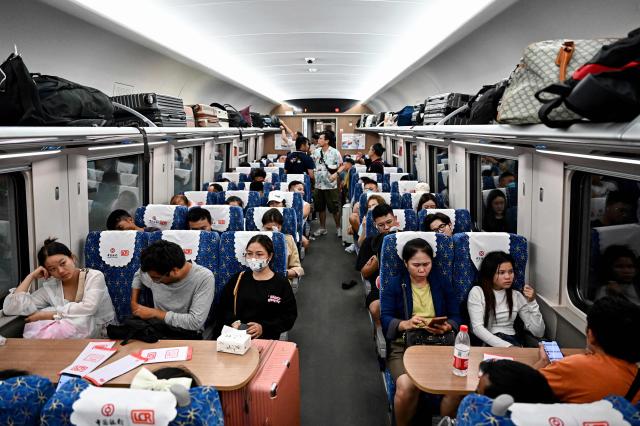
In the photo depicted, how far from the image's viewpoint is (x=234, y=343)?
270 cm

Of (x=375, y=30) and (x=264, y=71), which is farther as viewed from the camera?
(x=264, y=71)

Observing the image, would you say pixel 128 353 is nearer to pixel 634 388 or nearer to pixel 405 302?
pixel 405 302

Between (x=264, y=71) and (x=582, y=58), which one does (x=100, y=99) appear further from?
(x=264, y=71)

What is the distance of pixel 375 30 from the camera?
5.91 meters

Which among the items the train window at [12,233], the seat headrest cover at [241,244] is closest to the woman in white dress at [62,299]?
the train window at [12,233]

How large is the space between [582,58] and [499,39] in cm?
274

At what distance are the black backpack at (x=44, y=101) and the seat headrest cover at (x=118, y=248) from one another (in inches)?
39.5

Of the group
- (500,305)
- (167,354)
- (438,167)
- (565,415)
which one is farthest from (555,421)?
(438,167)

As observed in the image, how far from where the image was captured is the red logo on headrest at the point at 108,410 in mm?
1409

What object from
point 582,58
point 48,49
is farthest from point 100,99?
point 582,58

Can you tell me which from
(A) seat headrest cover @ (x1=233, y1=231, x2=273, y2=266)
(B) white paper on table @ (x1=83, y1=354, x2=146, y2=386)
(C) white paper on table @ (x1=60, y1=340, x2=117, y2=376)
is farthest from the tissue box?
(A) seat headrest cover @ (x1=233, y1=231, x2=273, y2=266)

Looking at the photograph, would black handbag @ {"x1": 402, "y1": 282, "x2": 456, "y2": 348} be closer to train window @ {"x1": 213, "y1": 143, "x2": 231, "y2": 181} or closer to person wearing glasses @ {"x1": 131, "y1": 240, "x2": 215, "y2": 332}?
person wearing glasses @ {"x1": 131, "y1": 240, "x2": 215, "y2": 332}

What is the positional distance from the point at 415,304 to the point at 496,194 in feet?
9.79

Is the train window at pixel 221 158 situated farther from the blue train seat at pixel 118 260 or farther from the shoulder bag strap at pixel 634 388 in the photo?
the shoulder bag strap at pixel 634 388
